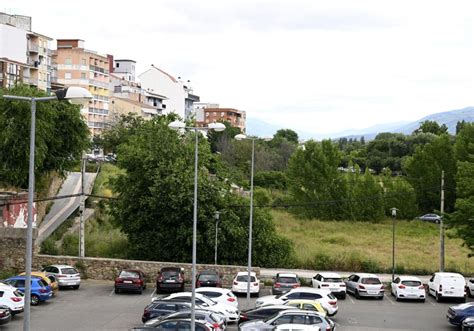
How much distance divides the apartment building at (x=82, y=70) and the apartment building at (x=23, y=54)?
32.9 ft

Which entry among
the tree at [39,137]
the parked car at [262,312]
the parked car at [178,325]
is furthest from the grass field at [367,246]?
the parked car at [178,325]

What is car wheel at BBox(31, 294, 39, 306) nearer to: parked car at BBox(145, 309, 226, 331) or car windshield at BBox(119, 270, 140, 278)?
car windshield at BBox(119, 270, 140, 278)

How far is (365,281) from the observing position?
121 feet

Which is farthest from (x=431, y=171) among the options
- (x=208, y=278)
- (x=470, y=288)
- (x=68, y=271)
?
(x=68, y=271)

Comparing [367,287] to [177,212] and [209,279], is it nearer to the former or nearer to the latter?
[209,279]

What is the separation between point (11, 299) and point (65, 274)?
920 cm

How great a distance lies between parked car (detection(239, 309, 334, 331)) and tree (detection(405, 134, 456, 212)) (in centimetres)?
5416

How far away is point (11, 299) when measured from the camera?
28.0 m

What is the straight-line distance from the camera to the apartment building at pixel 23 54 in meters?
88.9

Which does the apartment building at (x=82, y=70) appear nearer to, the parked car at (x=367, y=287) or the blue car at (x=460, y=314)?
the parked car at (x=367, y=287)

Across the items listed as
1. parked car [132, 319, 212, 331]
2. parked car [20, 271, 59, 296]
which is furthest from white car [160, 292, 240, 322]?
parked car [20, 271, 59, 296]

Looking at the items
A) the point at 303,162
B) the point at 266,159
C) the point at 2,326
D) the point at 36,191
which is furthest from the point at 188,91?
the point at 2,326

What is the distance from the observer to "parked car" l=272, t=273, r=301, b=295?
117 feet

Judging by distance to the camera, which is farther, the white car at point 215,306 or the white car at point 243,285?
the white car at point 243,285
